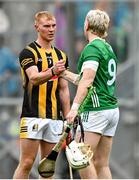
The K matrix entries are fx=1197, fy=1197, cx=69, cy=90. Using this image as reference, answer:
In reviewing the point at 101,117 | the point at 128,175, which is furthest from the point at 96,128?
the point at 128,175

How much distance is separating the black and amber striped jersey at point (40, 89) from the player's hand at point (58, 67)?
0.37 m

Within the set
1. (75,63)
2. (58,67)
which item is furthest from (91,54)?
(75,63)

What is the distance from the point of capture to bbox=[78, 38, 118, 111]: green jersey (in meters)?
12.9

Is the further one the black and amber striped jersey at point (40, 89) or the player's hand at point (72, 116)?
the black and amber striped jersey at point (40, 89)

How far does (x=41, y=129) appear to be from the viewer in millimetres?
13297

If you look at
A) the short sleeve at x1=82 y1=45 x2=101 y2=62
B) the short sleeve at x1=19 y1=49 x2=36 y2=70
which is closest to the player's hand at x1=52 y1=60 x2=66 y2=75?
the short sleeve at x1=82 y1=45 x2=101 y2=62

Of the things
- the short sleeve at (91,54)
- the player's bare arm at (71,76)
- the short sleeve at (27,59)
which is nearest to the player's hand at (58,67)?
the player's bare arm at (71,76)

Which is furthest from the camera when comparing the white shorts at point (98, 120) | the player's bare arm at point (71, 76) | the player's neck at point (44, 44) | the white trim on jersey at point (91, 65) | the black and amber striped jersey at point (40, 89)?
the player's neck at point (44, 44)

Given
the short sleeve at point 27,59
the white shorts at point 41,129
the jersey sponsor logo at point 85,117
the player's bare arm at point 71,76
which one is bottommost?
the white shorts at point 41,129

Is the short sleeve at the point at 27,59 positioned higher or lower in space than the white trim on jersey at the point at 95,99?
higher

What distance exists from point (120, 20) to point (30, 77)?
6881 millimetres

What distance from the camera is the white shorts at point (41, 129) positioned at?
13.3 m

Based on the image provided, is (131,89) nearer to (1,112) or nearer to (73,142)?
(1,112)

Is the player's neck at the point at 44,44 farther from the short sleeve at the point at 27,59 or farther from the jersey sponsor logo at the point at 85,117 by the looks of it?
the jersey sponsor logo at the point at 85,117
